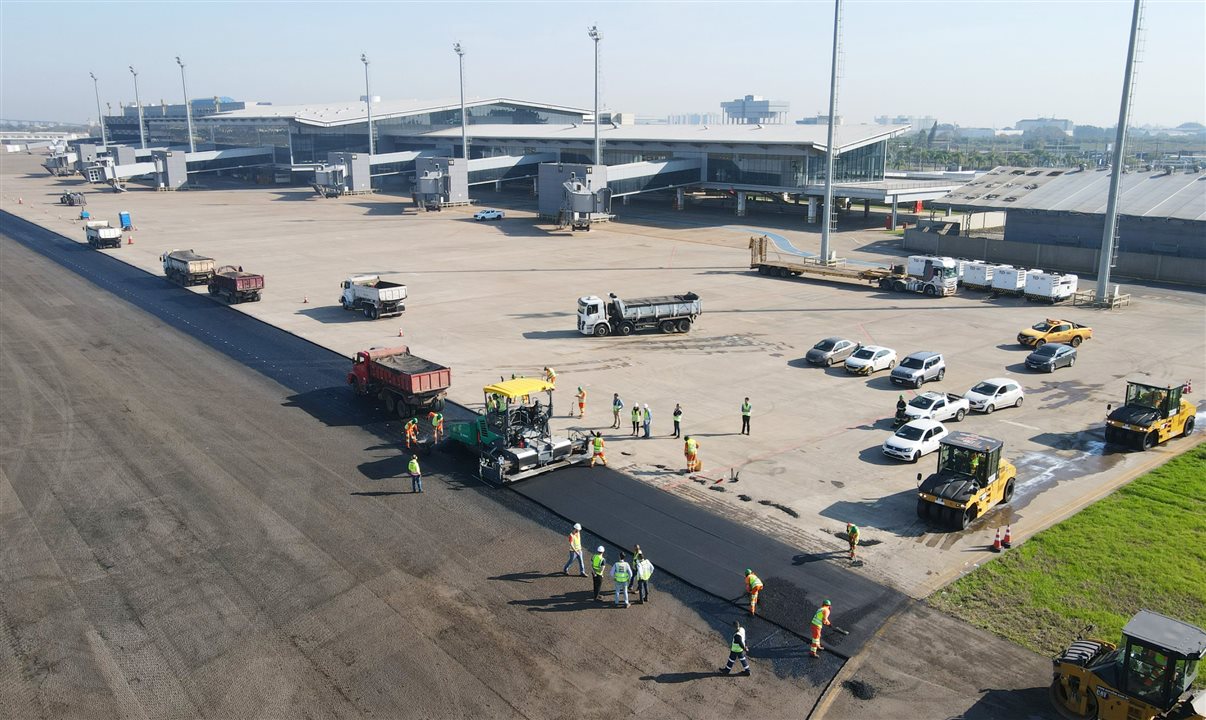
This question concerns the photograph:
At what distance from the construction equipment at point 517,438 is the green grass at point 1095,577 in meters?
12.9

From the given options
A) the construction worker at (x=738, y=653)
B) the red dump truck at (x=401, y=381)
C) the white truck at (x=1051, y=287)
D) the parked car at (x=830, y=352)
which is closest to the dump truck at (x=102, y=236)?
the red dump truck at (x=401, y=381)

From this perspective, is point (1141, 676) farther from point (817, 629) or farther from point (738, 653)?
point (738, 653)

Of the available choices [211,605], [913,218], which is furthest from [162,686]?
[913,218]

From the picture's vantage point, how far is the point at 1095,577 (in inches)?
880

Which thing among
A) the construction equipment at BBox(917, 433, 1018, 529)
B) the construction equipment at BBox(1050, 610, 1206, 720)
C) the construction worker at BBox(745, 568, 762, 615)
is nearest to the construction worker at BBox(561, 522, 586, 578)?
the construction worker at BBox(745, 568, 762, 615)

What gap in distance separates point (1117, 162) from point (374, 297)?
47112 mm

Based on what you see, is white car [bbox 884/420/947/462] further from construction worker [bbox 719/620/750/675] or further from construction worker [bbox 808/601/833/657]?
construction worker [bbox 719/620/750/675]

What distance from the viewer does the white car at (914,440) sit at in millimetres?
30484

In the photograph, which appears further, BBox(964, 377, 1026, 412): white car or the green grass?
BBox(964, 377, 1026, 412): white car

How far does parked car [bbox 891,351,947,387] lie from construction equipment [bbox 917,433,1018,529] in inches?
482

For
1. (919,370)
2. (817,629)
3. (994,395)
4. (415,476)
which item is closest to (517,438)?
(415,476)

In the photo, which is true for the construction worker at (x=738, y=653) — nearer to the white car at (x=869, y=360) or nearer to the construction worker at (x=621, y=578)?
the construction worker at (x=621, y=578)

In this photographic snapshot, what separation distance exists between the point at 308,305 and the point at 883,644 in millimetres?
46039

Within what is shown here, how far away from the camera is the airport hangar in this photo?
9856 cm
